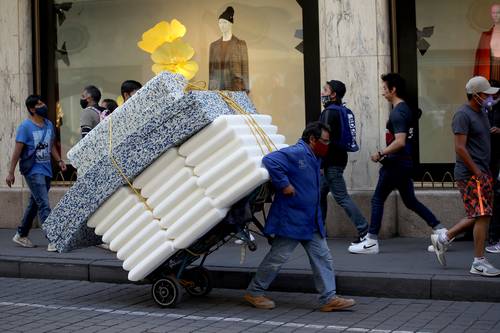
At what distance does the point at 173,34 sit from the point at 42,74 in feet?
6.78

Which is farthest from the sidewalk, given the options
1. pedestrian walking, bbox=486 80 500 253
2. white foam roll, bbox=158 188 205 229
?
white foam roll, bbox=158 188 205 229

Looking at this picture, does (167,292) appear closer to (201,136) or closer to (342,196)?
(201,136)

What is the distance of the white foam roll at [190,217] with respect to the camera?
790 centimetres

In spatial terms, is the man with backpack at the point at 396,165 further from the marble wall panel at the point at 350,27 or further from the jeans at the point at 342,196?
the marble wall panel at the point at 350,27

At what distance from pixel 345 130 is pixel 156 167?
2896 millimetres

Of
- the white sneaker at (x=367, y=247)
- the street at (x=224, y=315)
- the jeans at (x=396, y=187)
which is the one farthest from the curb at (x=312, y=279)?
the jeans at (x=396, y=187)

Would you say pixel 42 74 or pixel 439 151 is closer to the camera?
pixel 439 151

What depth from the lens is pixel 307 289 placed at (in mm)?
9117

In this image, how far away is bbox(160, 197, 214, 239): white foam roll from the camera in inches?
311

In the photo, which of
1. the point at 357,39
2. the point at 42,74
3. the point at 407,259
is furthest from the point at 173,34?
the point at 407,259

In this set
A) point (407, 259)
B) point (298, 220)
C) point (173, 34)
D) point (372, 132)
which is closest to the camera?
point (298, 220)

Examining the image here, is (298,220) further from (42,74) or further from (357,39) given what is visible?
(42,74)

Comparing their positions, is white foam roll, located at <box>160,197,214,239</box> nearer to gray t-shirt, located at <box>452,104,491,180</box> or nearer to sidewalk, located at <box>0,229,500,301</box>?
sidewalk, located at <box>0,229,500,301</box>

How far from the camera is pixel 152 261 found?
8164mm
